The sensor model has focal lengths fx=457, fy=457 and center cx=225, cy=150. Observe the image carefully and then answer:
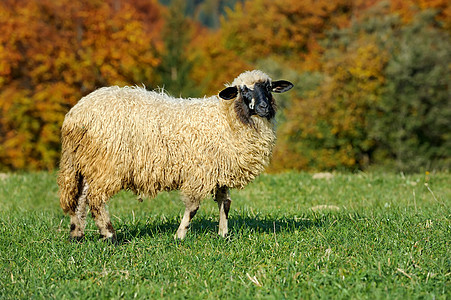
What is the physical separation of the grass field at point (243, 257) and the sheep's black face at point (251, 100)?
1.35 m

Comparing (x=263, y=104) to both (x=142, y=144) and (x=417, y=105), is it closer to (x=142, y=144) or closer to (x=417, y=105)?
(x=142, y=144)

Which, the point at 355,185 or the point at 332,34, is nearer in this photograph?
the point at 355,185

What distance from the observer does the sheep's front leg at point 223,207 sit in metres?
5.71

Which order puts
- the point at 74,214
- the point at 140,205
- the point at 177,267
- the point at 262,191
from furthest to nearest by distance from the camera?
the point at 262,191
the point at 140,205
the point at 74,214
the point at 177,267

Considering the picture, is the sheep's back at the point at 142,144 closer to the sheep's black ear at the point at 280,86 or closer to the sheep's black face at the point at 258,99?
the sheep's black face at the point at 258,99

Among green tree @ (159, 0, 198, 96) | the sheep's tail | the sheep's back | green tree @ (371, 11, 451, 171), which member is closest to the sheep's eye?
the sheep's back

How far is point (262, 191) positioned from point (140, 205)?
9.00ft

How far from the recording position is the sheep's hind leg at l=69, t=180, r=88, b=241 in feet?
18.4

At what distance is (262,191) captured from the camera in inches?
396

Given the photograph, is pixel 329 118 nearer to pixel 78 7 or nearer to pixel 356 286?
pixel 78 7

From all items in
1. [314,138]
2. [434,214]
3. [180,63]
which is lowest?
[314,138]

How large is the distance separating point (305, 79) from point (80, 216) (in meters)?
23.4

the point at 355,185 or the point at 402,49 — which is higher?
the point at 402,49

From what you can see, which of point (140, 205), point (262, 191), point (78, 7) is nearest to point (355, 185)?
point (262, 191)
